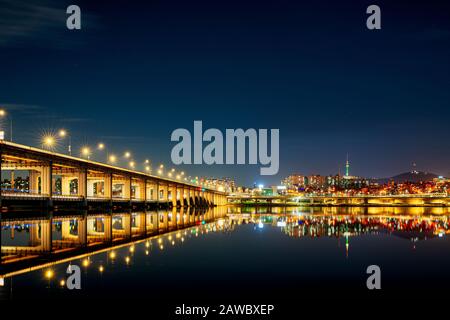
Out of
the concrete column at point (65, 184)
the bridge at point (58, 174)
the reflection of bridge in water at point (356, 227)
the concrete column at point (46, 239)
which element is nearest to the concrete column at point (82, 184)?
the bridge at point (58, 174)

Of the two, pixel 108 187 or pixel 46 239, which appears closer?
pixel 46 239

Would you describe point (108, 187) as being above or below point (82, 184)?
below

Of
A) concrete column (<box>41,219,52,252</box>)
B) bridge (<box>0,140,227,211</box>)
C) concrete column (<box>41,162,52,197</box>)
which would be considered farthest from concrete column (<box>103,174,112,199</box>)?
concrete column (<box>41,219,52,252</box>)

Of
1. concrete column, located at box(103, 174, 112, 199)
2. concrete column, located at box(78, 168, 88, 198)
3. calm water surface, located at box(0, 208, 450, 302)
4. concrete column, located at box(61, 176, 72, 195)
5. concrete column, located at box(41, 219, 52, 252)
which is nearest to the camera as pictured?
calm water surface, located at box(0, 208, 450, 302)

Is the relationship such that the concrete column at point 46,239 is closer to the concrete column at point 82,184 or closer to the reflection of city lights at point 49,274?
the reflection of city lights at point 49,274

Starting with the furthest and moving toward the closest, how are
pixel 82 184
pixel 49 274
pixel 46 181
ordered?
pixel 82 184, pixel 46 181, pixel 49 274

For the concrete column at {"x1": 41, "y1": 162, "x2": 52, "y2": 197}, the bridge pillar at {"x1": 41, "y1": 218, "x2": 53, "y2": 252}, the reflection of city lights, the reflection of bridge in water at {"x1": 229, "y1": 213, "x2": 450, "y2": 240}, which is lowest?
the reflection of bridge in water at {"x1": 229, "y1": 213, "x2": 450, "y2": 240}

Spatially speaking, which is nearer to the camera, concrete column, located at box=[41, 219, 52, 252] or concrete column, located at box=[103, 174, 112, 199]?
concrete column, located at box=[41, 219, 52, 252]

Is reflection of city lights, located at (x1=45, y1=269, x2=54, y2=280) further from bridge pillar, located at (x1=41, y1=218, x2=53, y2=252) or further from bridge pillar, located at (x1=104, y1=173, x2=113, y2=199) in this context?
bridge pillar, located at (x1=104, y1=173, x2=113, y2=199)

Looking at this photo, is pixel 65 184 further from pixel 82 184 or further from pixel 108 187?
pixel 82 184

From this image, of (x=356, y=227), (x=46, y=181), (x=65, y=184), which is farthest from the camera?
(x=65, y=184)

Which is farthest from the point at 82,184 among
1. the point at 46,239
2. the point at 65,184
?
the point at 46,239
